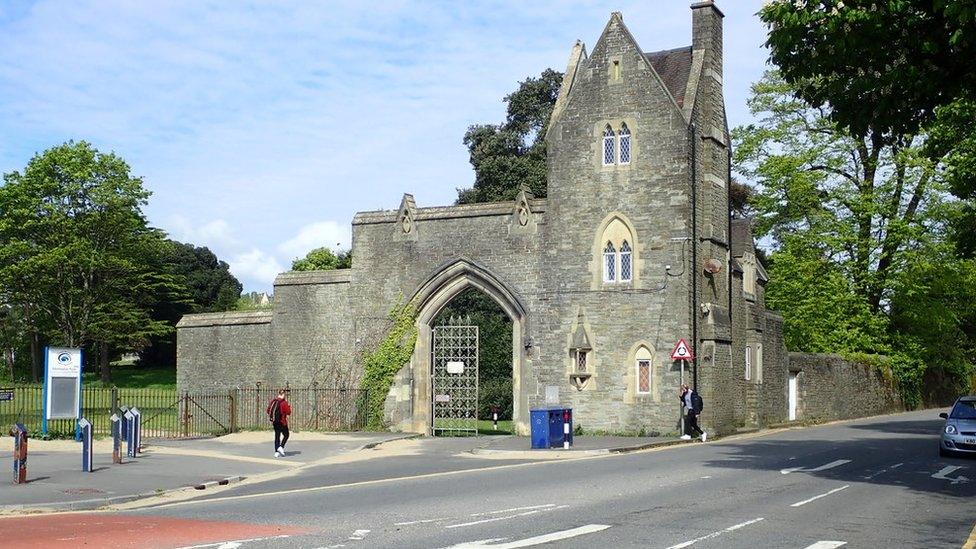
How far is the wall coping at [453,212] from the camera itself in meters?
33.0

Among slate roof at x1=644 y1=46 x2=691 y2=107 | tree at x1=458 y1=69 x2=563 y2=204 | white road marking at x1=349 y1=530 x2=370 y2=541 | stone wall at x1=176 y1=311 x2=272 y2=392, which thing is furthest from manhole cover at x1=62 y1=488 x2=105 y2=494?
tree at x1=458 y1=69 x2=563 y2=204

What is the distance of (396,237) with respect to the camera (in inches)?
1371

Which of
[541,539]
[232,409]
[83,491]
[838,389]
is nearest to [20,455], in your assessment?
[83,491]

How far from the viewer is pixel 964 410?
994 inches

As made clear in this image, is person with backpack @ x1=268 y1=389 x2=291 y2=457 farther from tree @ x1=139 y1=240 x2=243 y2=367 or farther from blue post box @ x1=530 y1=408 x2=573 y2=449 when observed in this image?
tree @ x1=139 y1=240 x2=243 y2=367

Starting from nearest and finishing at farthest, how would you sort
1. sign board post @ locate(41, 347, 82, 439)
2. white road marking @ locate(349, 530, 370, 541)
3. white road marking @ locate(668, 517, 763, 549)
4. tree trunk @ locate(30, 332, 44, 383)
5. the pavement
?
white road marking @ locate(668, 517, 763, 549), white road marking @ locate(349, 530, 370, 541), the pavement, sign board post @ locate(41, 347, 82, 439), tree trunk @ locate(30, 332, 44, 383)

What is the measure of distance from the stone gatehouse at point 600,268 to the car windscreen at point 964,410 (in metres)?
7.20

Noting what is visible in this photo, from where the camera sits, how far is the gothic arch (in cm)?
3262

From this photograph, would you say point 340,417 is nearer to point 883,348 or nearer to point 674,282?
point 674,282

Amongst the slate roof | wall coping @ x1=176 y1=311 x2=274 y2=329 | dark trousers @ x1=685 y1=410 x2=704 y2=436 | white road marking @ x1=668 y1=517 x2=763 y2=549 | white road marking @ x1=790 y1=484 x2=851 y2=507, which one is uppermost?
the slate roof

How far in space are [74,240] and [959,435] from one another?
47.2 m

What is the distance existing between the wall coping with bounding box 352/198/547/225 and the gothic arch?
1.52 meters

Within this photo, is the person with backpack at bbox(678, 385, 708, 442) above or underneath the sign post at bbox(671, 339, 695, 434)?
underneath

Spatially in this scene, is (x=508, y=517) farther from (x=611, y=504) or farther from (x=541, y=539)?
(x=611, y=504)
